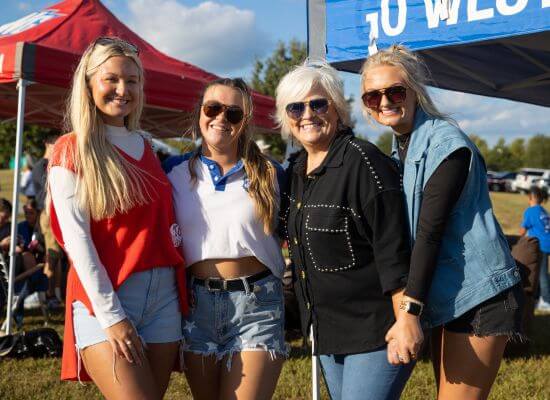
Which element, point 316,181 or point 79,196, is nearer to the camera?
point 79,196

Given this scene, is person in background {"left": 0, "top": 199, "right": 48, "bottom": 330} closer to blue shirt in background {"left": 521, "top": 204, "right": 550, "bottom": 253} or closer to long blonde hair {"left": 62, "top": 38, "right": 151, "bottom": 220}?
long blonde hair {"left": 62, "top": 38, "right": 151, "bottom": 220}

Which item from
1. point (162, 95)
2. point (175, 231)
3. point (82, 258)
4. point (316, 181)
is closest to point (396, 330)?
point (316, 181)

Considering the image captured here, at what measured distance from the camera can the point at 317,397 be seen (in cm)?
328

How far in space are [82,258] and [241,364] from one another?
0.73 meters

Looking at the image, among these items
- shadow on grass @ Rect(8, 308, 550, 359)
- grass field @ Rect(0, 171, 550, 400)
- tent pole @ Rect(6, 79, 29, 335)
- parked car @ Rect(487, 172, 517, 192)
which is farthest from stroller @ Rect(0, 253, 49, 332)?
parked car @ Rect(487, 172, 517, 192)

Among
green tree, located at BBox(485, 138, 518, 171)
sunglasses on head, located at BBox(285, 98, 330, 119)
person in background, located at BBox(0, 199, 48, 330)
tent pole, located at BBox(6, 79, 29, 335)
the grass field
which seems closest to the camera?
sunglasses on head, located at BBox(285, 98, 330, 119)

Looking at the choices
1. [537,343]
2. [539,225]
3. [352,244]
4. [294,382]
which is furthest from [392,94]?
[539,225]

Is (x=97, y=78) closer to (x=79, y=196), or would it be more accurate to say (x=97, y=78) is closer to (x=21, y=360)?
(x=79, y=196)

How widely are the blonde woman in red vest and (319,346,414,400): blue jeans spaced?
2.10ft

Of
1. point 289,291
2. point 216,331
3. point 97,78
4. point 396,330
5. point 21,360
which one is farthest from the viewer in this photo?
point 289,291

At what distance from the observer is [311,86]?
2412mm

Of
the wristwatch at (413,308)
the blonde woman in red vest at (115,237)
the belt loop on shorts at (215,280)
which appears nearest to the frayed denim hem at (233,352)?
the blonde woman in red vest at (115,237)

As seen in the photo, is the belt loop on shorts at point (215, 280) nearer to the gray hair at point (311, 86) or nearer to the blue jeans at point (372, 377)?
the blue jeans at point (372, 377)

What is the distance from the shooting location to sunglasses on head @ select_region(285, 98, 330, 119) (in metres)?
2.38
